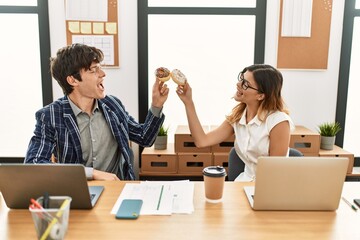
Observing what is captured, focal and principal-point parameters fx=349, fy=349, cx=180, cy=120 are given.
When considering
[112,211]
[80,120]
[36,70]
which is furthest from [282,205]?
[36,70]

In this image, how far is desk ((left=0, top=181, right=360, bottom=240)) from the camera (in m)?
1.13

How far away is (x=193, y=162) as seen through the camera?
10.8 ft

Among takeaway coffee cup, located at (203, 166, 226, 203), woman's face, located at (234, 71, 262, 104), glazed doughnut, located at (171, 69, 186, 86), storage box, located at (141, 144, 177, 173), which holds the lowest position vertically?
storage box, located at (141, 144, 177, 173)

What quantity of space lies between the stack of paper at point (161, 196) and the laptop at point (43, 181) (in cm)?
16

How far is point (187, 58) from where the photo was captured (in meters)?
3.59

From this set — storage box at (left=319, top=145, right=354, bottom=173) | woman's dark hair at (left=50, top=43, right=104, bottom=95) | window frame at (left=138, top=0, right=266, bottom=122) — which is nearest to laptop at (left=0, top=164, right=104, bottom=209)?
woman's dark hair at (left=50, top=43, right=104, bottom=95)

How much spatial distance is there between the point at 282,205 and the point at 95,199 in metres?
0.72

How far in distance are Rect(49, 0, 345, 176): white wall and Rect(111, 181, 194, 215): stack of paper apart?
2.11 meters

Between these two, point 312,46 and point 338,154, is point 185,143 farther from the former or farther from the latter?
point 312,46

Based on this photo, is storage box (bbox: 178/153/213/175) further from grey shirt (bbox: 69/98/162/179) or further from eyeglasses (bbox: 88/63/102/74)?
eyeglasses (bbox: 88/63/102/74)

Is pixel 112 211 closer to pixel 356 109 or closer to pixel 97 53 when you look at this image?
pixel 97 53

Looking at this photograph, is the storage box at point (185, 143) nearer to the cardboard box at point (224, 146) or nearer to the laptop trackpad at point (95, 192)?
the cardboard box at point (224, 146)

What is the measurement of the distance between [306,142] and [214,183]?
83.5 inches

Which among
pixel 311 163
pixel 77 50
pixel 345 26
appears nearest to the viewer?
pixel 311 163
